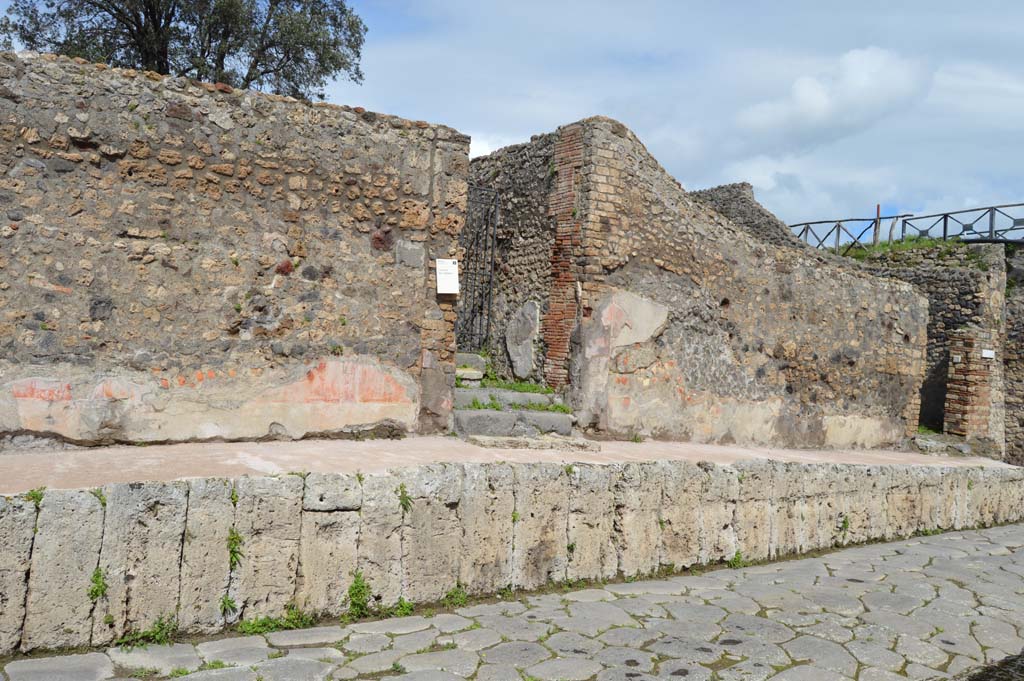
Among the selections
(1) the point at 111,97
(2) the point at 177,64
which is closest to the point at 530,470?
(1) the point at 111,97

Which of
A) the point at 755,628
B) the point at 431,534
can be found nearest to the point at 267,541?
the point at 431,534

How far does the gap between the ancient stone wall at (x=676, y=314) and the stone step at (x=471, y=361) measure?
2.76 feet

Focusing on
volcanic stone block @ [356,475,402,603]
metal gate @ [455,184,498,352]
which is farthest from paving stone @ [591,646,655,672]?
metal gate @ [455,184,498,352]

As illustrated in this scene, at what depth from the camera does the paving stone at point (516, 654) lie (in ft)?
12.9

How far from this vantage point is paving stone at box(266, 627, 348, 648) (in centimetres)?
404

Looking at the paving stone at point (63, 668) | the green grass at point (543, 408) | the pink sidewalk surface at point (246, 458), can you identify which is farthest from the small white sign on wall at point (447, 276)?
the paving stone at point (63, 668)

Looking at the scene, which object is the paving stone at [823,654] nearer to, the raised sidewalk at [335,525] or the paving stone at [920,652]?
the paving stone at [920,652]

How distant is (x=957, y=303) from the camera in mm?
14156

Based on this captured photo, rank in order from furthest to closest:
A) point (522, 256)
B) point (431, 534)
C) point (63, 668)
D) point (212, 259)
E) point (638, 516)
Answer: point (522, 256)
point (212, 259)
point (638, 516)
point (431, 534)
point (63, 668)

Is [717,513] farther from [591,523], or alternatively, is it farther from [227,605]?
[227,605]

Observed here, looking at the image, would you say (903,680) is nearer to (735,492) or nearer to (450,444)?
(735,492)

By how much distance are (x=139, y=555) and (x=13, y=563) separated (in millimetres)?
517

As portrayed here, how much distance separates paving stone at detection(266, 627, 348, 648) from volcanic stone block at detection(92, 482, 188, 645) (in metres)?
0.52

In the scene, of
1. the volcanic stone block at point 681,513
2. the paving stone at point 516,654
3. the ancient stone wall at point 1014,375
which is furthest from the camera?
the ancient stone wall at point 1014,375
